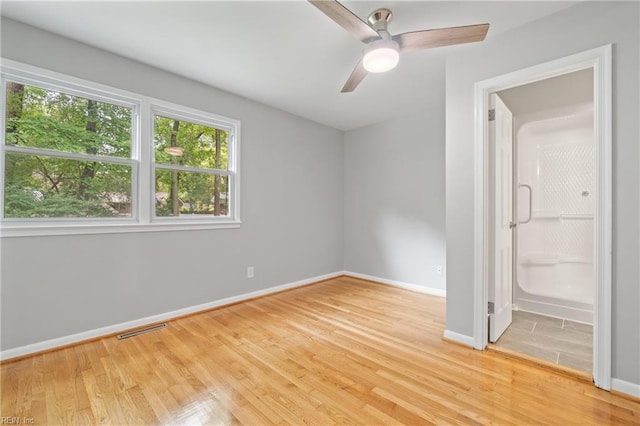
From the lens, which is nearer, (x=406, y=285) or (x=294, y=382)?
(x=294, y=382)

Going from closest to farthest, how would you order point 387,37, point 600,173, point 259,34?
point 600,173, point 387,37, point 259,34

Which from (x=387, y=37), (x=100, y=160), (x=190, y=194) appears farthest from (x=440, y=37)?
(x=100, y=160)

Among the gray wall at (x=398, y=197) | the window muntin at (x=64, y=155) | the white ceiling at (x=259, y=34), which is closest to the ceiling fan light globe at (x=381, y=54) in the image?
the white ceiling at (x=259, y=34)

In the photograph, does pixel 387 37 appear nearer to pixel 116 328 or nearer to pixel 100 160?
pixel 100 160

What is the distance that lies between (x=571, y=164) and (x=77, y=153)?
495 cm

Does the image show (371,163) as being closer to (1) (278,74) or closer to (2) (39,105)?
(1) (278,74)

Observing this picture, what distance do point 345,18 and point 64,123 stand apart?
2.48 meters

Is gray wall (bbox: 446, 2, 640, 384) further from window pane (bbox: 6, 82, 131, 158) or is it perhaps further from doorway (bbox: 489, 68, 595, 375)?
window pane (bbox: 6, 82, 131, 158)

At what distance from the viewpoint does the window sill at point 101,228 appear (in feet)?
6.91

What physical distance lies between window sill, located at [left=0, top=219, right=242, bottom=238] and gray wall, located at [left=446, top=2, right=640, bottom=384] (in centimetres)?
258

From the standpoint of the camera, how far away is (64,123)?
2381mm

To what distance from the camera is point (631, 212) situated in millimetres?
1694

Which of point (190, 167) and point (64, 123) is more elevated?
point (64, 123)

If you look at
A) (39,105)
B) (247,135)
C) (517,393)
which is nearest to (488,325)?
(517,393)
